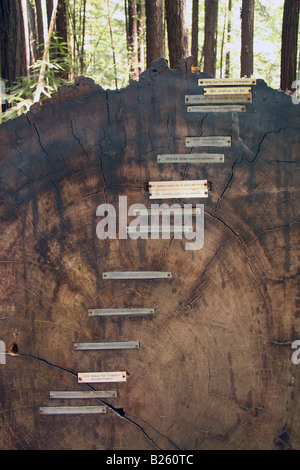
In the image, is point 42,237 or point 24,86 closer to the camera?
point 42,237

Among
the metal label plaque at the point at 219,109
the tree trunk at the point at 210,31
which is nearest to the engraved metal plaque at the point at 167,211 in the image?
the metal label plaque at the point at 219,109

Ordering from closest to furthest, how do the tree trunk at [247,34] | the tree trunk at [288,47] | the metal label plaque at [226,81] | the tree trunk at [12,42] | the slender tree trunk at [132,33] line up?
the metal label plaque at [226,81], the tree trunk at [12,42], the tree trunk at [288,47], the tree trunk at [247,34], the slender tree trunk at [132,33]

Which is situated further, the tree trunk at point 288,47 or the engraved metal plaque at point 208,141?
the tree trunk at point 288,47

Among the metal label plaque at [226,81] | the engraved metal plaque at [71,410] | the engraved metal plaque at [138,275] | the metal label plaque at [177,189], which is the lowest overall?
the engraved metal plaque at [71,410]

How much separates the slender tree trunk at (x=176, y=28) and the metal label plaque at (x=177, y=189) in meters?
3.60

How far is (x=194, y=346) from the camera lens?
275 centimetres

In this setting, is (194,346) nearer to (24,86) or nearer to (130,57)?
(24,86)

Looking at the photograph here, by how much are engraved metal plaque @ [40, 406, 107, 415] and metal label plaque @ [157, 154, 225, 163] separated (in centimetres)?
151

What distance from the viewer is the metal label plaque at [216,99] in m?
2.64

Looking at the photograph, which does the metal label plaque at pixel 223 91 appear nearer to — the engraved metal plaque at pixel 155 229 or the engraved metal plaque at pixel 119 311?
the engraved metal plaque at pixel 155 229

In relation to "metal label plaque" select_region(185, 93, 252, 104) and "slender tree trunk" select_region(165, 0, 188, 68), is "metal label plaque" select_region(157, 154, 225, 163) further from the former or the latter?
"slender tree trunk" select_region(165, 0, 188, 68)

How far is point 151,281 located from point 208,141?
88 centimetres

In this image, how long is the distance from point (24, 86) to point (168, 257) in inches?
146
